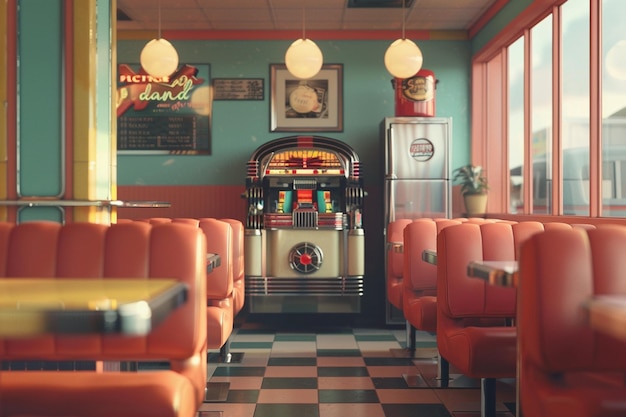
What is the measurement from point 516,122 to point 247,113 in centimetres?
272

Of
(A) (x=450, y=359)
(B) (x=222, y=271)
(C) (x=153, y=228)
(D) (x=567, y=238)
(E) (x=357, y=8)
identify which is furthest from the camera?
(E) (x=357, y=8)

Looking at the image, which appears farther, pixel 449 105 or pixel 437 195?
pixel 449 105

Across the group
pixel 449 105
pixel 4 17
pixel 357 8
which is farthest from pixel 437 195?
pixel 4 17

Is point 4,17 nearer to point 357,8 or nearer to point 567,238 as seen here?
point 567,238

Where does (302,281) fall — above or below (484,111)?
below

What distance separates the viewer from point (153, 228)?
2.51 meters

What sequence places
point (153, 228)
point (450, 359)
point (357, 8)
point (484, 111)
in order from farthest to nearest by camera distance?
point (484, 111), point (357, 8), point (450, 359), point (153, 228)

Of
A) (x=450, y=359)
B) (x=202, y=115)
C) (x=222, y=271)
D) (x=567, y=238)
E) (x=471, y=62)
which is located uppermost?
(x=471, y=62)

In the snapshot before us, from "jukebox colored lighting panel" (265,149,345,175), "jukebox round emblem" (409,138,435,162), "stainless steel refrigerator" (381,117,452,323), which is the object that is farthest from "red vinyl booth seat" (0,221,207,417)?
"jukebox round emblem" (409,138,435,162)

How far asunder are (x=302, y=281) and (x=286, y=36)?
271 centimetres

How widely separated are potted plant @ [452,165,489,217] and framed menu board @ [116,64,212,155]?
2.67 metres

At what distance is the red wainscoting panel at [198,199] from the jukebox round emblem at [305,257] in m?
1.29

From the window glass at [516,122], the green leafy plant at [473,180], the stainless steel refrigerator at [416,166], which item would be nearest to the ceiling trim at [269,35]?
the window glass at [516,122]

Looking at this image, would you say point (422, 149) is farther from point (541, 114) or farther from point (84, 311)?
point (84, 311)
